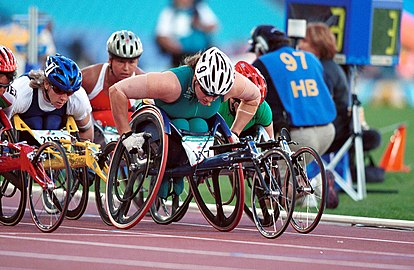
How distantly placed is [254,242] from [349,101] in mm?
7833

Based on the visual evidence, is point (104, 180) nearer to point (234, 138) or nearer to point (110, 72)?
point (234, 138)

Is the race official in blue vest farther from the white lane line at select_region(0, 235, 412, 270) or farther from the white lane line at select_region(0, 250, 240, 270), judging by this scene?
the white lane line at select_region(0, 250, 240, 270)

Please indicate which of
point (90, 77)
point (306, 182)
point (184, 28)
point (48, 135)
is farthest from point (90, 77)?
point (184, 28)

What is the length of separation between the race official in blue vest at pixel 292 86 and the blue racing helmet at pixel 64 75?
142 inches

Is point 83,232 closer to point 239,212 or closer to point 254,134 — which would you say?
point 239,212

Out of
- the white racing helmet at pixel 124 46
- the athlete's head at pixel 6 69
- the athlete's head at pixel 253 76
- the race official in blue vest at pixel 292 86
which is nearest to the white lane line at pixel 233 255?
the athlete's head at pixel 6 69

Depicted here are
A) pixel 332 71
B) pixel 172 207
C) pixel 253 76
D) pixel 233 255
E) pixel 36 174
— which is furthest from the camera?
pixel 332 71

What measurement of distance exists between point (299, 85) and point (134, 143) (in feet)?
14.2

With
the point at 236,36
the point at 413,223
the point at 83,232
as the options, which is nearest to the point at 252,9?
the point at 236,36

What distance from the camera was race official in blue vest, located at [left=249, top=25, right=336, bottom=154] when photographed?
50.9 feet

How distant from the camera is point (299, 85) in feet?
51.5

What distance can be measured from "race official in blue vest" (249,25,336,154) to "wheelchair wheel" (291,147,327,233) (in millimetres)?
2970

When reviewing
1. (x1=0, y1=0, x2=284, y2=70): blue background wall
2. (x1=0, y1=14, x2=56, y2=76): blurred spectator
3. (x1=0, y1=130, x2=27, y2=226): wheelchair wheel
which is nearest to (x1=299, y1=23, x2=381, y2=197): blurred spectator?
(x1=0, y1=14, x2=56, y2=76): blurred spectator

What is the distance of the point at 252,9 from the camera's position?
93.8 ft
